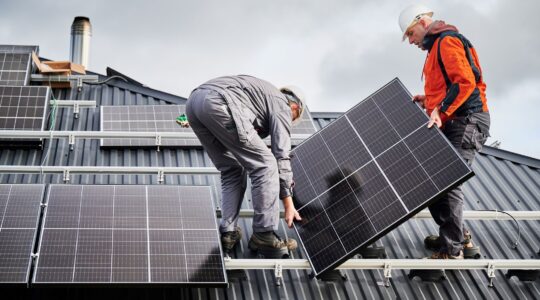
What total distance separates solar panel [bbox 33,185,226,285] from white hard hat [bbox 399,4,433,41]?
303 cm

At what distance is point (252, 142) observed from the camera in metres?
8.91

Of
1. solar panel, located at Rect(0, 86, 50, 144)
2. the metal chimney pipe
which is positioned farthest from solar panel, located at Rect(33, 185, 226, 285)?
the metal chimney pipe

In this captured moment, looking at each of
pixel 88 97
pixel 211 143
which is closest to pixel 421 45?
pixel 211 143

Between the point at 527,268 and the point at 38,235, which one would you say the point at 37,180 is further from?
the point at 527,268

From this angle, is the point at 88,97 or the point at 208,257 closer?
the point at 208,257

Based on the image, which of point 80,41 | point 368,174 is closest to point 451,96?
point 368,174

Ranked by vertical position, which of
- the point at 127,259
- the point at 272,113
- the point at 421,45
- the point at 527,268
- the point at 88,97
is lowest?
the point at 527,268

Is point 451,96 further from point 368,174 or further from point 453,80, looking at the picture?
point 368,174

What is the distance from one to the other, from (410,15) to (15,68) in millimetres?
7887

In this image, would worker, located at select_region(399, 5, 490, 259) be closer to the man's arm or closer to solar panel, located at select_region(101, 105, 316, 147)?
the man's arm

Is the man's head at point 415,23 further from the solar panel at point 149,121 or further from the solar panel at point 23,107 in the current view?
the solar panel at point 23,107

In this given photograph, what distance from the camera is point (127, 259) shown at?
27.7 feet

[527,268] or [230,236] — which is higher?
[230,236]

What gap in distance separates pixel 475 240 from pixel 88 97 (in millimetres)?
7182
